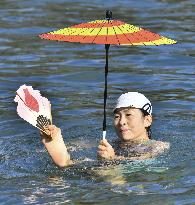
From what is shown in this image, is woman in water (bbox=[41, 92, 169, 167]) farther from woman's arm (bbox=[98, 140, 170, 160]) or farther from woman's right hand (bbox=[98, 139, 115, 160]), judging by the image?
woman's right hand (bbox=[98, 139, 115, 160])

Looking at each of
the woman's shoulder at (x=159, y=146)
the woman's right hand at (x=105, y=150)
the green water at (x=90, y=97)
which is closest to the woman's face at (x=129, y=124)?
the woman's shoulder at (x=159, y=146)

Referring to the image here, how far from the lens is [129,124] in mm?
9891

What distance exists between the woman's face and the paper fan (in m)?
0.92

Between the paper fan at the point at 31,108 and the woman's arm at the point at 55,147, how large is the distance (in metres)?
0.12

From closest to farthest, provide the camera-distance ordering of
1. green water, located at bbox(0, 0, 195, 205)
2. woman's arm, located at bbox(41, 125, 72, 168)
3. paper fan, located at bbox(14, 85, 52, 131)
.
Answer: green water, located at bbox(0, 0, 195, 205), woman's arm, located at bbox(41, 125, 72, 168), paper fan, located at bbox(14, 85, 52, 131)

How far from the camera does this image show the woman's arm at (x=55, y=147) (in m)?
9.24

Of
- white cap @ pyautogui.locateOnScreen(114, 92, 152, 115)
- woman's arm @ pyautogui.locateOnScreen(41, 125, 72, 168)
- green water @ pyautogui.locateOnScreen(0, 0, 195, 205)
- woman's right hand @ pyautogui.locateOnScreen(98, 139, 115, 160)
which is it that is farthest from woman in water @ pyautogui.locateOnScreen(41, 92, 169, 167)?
woman's arm @ pyautogui.locateOnScreen(41, 125, 72, 168)

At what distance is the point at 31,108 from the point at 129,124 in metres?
1.26

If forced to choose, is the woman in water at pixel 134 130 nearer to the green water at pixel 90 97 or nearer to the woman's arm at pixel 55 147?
the green water at pixel 90 97

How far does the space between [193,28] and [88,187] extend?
9.43 m

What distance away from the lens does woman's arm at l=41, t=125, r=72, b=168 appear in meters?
9.24

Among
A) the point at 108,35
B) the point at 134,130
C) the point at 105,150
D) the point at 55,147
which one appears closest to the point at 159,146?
the point at 134,130

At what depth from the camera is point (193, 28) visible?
17.5 metres

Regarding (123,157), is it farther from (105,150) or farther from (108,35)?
(108,35)
